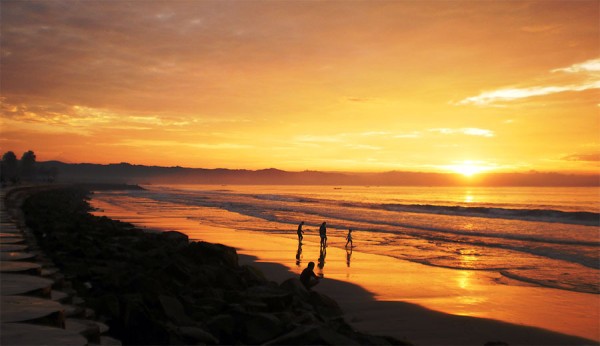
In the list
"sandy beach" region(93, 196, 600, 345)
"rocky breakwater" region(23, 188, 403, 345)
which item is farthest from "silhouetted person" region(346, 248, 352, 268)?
"rocky breakwater" region(23, 188, 403, 345)

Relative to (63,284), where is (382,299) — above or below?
below

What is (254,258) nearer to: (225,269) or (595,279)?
(225,269)

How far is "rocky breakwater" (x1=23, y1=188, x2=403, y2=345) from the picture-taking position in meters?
6.47

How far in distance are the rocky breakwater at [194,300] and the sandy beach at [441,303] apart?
5.06 feet

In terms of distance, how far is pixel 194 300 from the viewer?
26.7 feet

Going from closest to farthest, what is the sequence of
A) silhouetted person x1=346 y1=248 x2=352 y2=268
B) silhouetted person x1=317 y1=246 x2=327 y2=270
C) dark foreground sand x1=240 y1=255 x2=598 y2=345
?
dark foreground sand x1=240 y1=255 x2=598 y2=345 → silhouetted person x1=317 y1=246 x2=327 y2=270 → silhouetted person x1=346 y1=248 x2=352 y2=268

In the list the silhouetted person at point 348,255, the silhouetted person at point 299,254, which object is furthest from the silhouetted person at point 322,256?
the silhouetted person at point 348,255

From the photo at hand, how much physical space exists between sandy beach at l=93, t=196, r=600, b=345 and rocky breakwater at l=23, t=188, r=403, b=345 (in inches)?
60.7

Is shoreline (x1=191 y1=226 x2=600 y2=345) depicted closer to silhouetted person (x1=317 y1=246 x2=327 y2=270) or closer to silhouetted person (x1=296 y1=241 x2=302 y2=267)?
silhouetted person (x1=317 y1=246 x2=327 y2=270)

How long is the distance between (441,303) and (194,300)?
20.8 ft

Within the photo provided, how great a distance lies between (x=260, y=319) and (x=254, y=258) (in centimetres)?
1113

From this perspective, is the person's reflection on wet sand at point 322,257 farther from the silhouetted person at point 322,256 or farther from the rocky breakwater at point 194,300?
the rocky breakwater at point 194,300

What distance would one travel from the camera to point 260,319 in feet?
23.1

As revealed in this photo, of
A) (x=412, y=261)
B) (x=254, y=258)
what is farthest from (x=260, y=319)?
(x=412, y=261)
